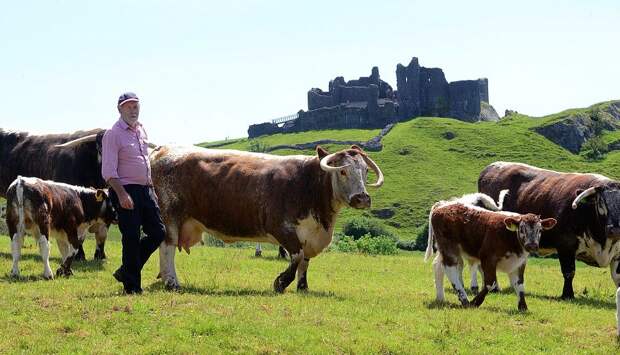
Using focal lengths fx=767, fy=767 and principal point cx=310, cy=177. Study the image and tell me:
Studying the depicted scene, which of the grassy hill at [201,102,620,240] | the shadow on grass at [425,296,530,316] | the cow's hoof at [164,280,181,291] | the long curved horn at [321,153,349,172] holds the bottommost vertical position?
the grassy hill at [201,102,620,240]

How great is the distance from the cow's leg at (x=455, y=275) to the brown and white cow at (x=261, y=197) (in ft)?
6.22

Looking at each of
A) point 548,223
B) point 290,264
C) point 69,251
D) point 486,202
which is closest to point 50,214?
point 69,251

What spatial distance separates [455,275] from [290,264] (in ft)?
9.75

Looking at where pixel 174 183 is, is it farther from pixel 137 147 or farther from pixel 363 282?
pixel 363 282

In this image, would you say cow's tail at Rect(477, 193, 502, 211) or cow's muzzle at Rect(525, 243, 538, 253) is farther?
cow's tail at Rect(477, 193, 502, 211)

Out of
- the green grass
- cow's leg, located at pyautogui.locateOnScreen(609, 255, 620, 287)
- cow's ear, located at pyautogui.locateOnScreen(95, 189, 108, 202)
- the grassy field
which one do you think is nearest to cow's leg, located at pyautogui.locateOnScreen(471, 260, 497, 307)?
the grassy field

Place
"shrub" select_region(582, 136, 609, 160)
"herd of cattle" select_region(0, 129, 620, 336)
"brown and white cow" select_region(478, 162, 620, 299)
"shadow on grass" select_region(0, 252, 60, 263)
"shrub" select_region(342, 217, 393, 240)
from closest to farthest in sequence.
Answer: "herd of cattle" select_region(0, 129, 620, 336), "brown and white cow" select_region(478, 162, 620, 299), "shadow on grass" select_region(0, 252, 60, 263), "shrub" select_region(342, 217, 393, 240), "shrub" select_region(582, 136, 609, 160)

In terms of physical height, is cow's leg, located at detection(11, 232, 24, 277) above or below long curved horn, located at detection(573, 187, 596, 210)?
below

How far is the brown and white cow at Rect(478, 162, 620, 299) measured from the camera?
16391mm

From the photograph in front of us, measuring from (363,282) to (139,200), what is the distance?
26.5 feet

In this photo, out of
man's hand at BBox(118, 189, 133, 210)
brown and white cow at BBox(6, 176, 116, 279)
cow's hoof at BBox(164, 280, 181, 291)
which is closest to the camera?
man's hand at BBox(118, 189, 133, 210)

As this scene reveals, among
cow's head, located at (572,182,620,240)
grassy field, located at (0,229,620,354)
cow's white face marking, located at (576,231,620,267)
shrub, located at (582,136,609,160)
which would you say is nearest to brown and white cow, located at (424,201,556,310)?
grassy field, located at (0,229,620,354)

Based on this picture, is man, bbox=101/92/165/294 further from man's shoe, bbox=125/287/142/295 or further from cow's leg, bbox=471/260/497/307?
cow's leg, bbox=471/260/497/307

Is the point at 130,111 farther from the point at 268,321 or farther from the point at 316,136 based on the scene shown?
the point at 316,136
